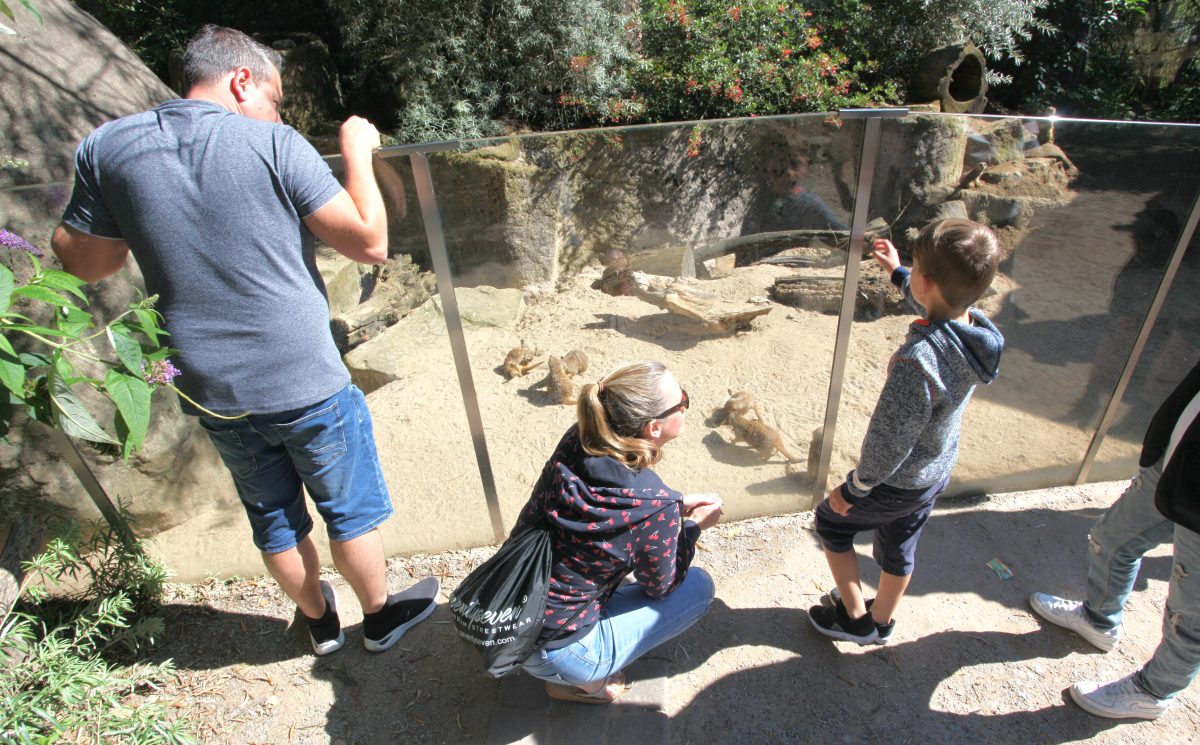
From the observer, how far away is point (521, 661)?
1.86 m

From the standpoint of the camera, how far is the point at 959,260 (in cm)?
170

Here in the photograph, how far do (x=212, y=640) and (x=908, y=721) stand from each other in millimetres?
2448

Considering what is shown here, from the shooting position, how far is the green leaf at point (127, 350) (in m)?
1.50

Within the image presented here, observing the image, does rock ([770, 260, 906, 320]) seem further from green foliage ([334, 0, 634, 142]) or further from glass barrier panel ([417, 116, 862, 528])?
green foliage ([334, 0, 634, 142])

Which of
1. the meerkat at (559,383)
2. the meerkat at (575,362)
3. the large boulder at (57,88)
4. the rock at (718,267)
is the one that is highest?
the large boulder at (57,88)

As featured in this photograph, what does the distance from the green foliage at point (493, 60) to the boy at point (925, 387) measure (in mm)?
4489

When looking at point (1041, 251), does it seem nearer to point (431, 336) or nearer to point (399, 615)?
point (431, 336)

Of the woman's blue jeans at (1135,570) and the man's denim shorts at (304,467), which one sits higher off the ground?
the man's denim shorts at (304,467)

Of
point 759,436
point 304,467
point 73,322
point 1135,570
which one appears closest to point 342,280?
point 304,467

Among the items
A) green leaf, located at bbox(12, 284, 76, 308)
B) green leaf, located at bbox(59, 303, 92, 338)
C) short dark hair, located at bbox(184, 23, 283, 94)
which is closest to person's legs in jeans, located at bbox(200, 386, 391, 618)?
green leaf, located at bbox(59, 303, 92, 338)

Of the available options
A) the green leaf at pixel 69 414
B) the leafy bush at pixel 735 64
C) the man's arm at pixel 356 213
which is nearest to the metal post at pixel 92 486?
the green leaf at pixel 69 414

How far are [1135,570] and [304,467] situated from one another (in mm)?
2626

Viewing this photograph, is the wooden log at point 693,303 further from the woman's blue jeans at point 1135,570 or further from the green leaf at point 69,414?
the green leaf at point 69,414

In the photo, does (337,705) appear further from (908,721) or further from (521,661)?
(908,721)
